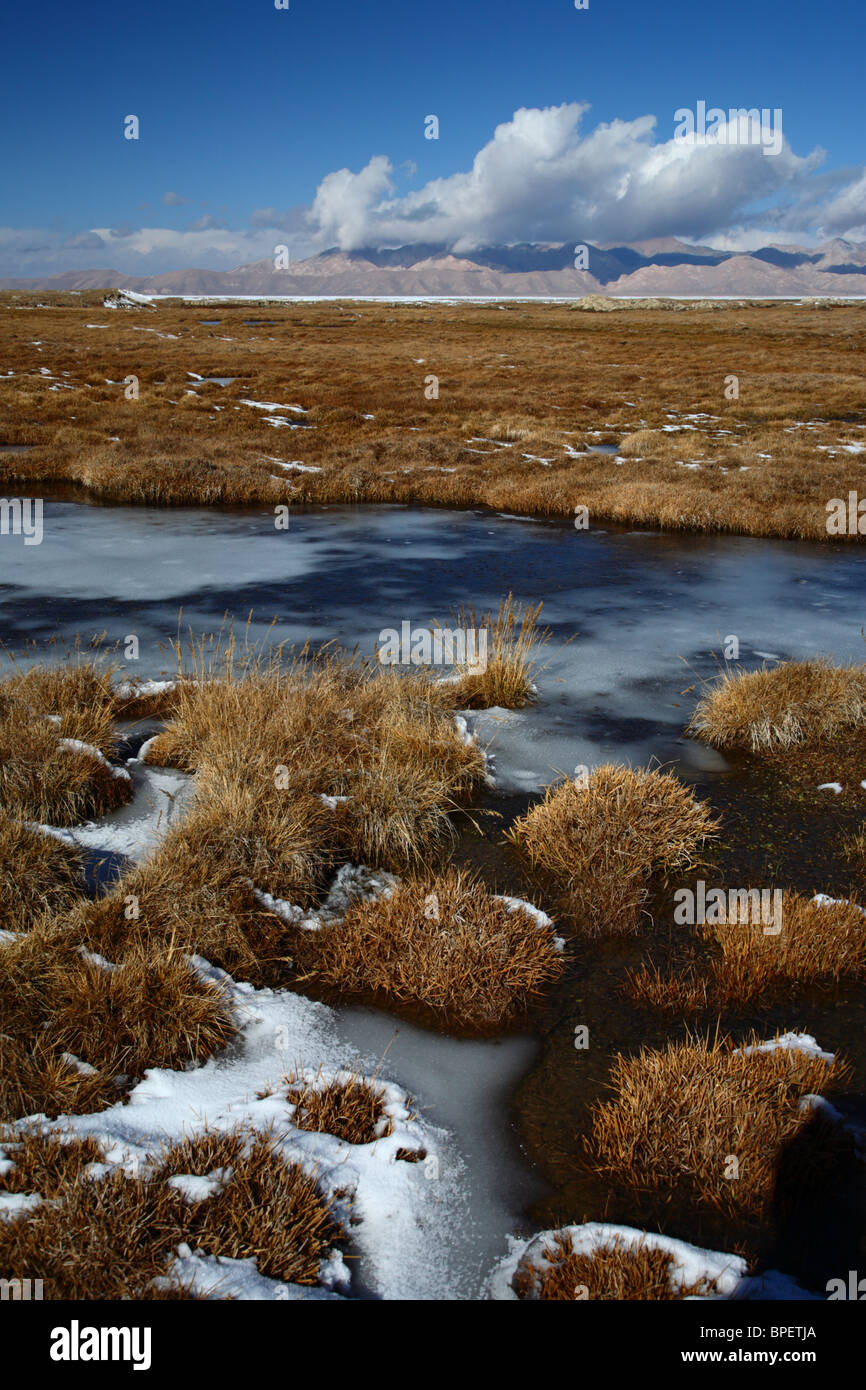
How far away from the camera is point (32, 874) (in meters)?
4.51

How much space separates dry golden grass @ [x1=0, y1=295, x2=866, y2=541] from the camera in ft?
57.0

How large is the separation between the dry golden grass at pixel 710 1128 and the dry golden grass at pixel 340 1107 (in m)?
0.89

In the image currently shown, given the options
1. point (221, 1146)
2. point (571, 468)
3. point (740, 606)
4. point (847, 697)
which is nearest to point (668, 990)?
point (221, 1146)

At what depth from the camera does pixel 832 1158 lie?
3293 mm

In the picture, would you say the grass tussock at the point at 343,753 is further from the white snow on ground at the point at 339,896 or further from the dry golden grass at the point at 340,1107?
the dry golden grass at the point at 340,1107

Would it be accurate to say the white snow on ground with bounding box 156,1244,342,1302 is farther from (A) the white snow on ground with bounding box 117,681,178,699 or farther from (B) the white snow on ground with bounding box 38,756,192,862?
(A) the white snow on ground with bounding box 117,681,178,699

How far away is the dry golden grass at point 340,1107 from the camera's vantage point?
3.39 m

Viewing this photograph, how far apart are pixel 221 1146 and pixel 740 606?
9914 mm

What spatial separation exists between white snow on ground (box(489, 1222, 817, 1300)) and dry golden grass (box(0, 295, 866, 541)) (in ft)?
47.9

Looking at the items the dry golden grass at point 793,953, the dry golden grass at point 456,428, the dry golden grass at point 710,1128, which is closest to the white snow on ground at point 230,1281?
the dry golden grass at point 710,1128

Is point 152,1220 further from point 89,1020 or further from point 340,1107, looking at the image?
point 89,1020

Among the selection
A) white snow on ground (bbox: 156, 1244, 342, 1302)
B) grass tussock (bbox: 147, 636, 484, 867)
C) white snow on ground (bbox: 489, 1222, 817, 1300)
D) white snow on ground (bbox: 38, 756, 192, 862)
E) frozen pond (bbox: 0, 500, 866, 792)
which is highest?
frozen pond (bbox: 0, 500, 866, 792)

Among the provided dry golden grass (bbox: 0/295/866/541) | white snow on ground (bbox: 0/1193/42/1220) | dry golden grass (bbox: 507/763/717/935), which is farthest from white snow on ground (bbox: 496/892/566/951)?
dry golden grass (bbox: 0/295/866/541)
